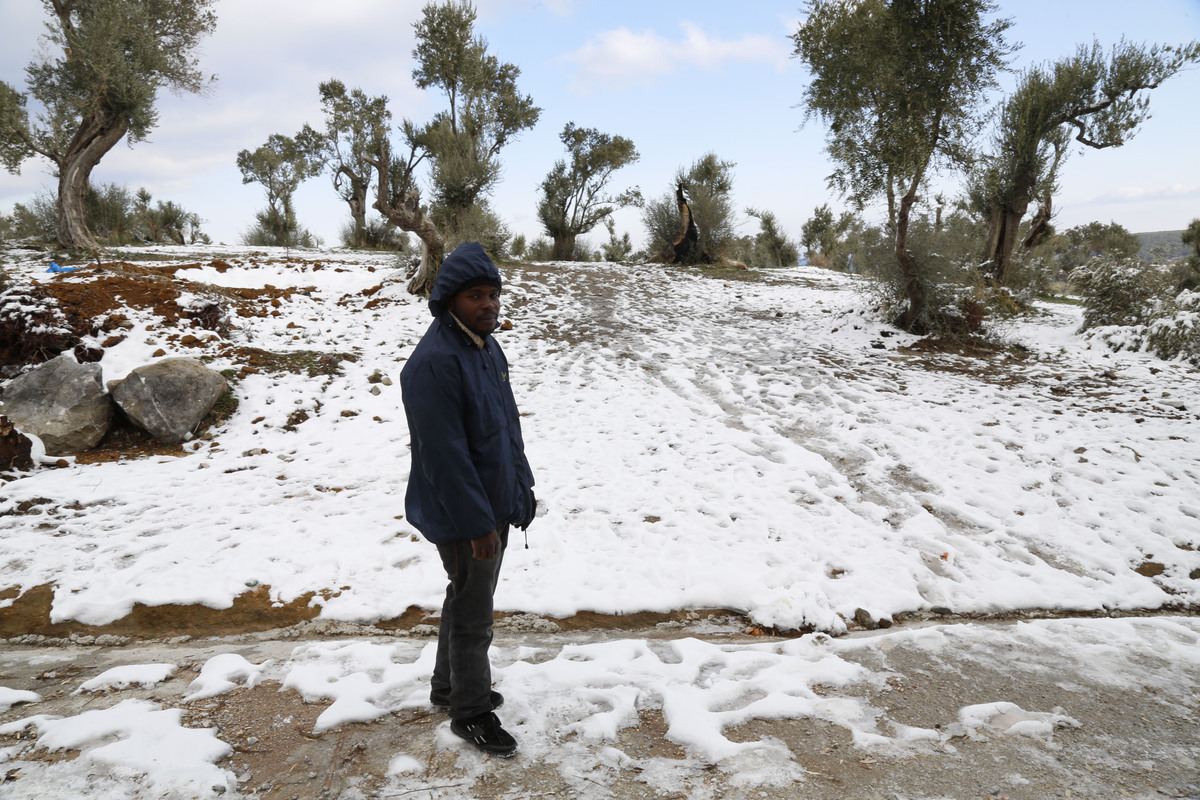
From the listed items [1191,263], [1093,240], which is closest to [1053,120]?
[1191,263]

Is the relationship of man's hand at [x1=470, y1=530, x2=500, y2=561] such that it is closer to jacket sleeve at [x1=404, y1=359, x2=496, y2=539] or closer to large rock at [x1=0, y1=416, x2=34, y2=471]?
jacket sleeve at [x1=404, y1=359, x2=496, y2=539]

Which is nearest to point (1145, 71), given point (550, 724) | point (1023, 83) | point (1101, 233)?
point (1023, 83)

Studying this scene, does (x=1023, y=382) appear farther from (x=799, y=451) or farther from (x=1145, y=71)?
(x=1145, y=71)

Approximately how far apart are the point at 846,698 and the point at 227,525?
437 centimetres

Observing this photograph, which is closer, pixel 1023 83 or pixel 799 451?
pixel 799 451

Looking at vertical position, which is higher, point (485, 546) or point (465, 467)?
point (465, 467)

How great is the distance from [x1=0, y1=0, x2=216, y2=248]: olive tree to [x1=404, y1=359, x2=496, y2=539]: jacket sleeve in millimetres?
15986

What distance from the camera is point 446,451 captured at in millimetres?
Answer: 2133

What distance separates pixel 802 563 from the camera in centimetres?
402

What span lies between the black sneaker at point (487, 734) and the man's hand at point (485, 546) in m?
0.72

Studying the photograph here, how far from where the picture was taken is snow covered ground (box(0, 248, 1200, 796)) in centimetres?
267

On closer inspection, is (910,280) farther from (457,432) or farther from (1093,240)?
(1093,240)

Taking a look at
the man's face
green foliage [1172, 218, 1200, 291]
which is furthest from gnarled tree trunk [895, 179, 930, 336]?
green foliage [1172, 218, 1200, 291]

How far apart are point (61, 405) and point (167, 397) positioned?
2.77ft
